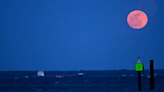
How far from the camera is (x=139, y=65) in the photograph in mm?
34438

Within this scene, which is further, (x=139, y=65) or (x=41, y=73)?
(x=41, y=73)

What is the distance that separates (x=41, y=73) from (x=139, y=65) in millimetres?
146805

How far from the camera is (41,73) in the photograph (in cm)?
17800
